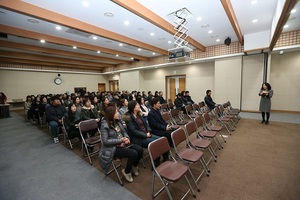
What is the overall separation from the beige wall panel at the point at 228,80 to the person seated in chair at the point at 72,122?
698 centimetres

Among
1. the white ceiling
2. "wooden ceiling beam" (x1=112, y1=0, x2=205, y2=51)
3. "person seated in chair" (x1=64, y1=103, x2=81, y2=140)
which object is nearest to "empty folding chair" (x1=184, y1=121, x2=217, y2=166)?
"person seated in chair" (x1=64, y1=103, x2=81, y2=140)

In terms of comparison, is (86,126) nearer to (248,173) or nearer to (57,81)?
(248,173)

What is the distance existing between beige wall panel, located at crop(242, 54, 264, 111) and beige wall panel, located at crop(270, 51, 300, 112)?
1.13 meters

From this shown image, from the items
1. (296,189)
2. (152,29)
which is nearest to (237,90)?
(152,29)

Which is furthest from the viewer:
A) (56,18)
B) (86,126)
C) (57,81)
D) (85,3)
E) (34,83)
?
(57,81)

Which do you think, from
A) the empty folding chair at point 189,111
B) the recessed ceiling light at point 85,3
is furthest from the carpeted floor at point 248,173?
the recessed ceiling light at point 85,3

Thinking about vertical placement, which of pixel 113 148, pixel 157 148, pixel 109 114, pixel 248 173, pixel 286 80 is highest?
pixel 286 80

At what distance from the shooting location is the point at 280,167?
8.34 ft

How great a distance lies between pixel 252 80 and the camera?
6.81 metres

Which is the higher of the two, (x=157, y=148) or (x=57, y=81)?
(x=57, y=81)

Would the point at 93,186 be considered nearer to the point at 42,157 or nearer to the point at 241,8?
the point at 42,157

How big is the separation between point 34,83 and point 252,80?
1465 centimetres

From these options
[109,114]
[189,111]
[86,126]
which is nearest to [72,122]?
[86,126]

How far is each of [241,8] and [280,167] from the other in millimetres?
4085
